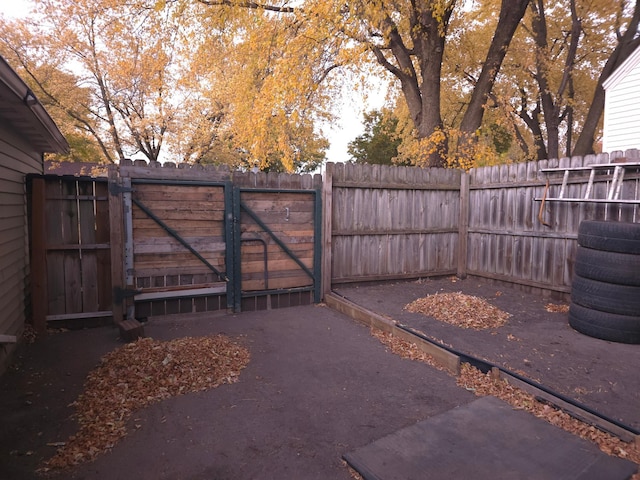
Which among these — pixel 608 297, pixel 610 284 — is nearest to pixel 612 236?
pixel 610 284

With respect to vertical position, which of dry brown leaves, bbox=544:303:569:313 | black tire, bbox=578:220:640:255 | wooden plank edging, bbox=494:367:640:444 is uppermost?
black tire, bbox=578:220:640:255

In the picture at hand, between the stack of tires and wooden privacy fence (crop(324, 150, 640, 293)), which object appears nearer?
the stack of tires

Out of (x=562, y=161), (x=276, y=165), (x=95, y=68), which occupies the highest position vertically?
(x=95, y=68)

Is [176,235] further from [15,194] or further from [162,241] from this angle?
[15,194]

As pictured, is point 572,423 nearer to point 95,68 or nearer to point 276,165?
point 95,68

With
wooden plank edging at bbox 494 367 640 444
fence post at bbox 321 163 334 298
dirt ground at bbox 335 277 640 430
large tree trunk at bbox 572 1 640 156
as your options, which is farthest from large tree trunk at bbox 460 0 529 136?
wooden plank edging at bbox 494 367 640 444

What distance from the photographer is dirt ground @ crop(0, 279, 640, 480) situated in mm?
2768

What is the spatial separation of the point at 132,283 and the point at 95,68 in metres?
15.3

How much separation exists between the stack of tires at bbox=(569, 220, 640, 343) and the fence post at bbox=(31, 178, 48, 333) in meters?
7.34

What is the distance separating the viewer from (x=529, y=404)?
343cm

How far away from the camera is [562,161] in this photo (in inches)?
253

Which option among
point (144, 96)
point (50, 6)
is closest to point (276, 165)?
point (144, 96)

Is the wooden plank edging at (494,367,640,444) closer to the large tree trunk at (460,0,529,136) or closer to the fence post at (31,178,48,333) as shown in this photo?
the fence post at (31,178,48,333)

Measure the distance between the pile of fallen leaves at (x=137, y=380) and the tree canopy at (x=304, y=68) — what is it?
6.52 metres
